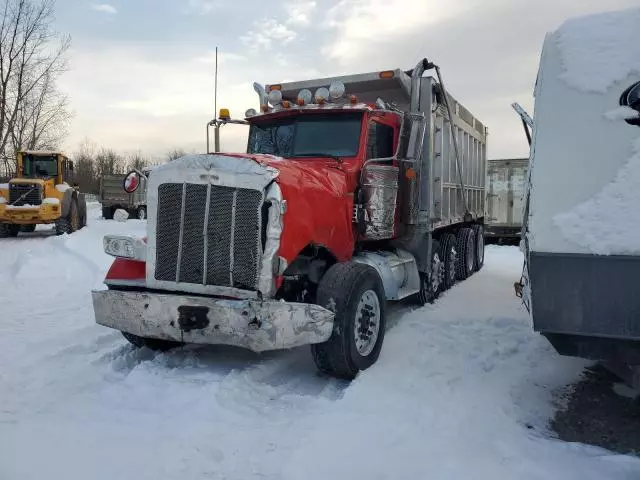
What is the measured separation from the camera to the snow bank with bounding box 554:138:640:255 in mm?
3336

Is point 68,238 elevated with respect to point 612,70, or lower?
lower

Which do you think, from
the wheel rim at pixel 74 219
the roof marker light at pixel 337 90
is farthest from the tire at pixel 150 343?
the wheel rim at pixel 74 219

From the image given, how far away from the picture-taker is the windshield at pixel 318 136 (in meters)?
6.41

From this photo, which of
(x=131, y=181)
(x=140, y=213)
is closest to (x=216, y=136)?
(x=131, y=181)

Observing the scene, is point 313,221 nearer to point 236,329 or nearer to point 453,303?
point 236,329

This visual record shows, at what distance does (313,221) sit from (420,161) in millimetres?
3122

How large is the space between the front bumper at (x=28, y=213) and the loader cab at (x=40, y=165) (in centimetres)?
186

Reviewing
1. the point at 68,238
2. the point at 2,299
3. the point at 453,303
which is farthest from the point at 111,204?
the point at 453,303

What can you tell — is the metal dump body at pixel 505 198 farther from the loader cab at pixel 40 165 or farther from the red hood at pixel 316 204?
the loader cab at pixel 40 165

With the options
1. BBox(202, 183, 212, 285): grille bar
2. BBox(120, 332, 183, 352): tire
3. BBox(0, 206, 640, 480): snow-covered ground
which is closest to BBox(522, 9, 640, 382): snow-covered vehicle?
BBox(0, 206, 640, 480): snow-covered ground

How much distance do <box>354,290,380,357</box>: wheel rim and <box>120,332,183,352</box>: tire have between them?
2.01 m

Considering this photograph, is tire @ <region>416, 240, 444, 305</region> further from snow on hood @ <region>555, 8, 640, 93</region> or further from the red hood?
snow on hood @ <region>555, 8, 640, 93</region>

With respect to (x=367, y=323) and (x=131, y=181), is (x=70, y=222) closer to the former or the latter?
(x=131, y=181)

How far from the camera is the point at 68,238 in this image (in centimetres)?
1579
